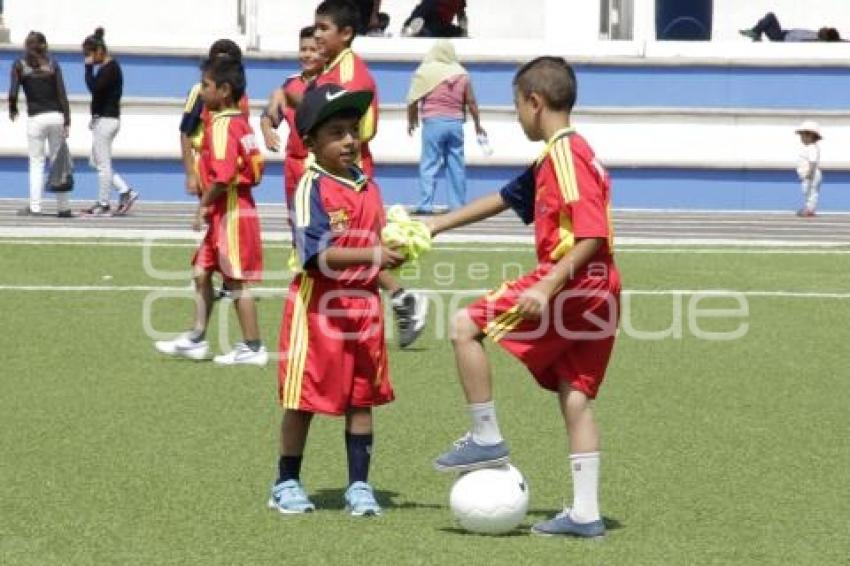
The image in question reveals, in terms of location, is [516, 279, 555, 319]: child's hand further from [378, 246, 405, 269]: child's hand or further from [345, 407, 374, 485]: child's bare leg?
[345, 407, 374, 485]: child's bare leg

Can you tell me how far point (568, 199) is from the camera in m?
7.87

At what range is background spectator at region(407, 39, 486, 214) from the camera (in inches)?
992

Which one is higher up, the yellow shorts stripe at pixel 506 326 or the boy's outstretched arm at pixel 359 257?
the boy's outstretched arm at pixel 359 257

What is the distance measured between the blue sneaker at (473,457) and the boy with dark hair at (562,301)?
0.43ft

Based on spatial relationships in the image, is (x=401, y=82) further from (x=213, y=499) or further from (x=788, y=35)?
(x=213, y=499)

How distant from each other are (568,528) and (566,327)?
2.50ft

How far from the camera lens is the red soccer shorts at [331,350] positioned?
8312 mm

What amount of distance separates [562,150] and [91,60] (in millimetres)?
18288

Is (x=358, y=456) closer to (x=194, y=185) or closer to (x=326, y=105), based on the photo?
(x=326, y=105)

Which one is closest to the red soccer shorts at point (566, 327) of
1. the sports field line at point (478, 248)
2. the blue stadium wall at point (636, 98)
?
the sports field line at point (478, 248)

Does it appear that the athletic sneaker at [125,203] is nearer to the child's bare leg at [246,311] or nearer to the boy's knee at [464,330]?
the child's bare leg at [246,311]

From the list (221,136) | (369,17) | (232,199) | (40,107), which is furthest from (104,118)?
(221,136)

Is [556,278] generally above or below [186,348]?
above

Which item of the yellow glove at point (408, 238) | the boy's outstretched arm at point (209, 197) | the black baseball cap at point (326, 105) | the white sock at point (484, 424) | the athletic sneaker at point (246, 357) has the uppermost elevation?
the black baseball cap at point (326, 105)
